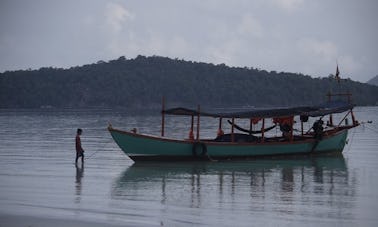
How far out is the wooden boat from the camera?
23984 mm

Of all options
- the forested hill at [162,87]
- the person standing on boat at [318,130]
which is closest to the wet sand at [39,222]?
the person standing on boat at [318,130]

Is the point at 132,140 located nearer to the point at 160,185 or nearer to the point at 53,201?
the point at 160,185

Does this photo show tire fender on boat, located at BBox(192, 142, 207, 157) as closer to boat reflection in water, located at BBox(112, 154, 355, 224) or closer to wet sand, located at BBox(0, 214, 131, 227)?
boat reflection in water, located at BBox(112, 154, 355, 224)

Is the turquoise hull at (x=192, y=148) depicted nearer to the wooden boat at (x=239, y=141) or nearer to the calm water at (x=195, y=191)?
the wooden boat at (x=239, y=141)

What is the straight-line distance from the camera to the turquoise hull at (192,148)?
937 inches

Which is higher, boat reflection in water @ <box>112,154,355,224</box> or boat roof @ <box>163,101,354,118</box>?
boat roof @ <box>163,101,354,118</box>

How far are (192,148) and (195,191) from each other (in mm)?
7248

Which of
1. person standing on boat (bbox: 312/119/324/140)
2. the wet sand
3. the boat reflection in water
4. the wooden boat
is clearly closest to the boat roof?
the wooden boat

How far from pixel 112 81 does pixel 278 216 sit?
14975 cm

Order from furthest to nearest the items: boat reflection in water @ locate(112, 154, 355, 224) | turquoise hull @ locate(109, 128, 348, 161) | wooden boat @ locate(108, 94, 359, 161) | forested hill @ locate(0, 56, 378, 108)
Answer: forested hill @ locate(0, 56, 378, 108)
wooden boat @ locate(108, 94, 359, 161)
turquoise hull @ locate(109, 128, 348, 161)
boat reflection in water @ locate(112, 154, 355, 224)

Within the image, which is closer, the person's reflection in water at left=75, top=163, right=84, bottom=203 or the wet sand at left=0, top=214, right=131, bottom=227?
the wet sand at left=0, top=214, right=131, bottom=227

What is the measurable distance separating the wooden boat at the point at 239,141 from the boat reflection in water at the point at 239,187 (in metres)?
0.42

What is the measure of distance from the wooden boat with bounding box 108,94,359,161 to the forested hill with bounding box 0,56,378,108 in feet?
381

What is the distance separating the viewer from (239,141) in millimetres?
26016
